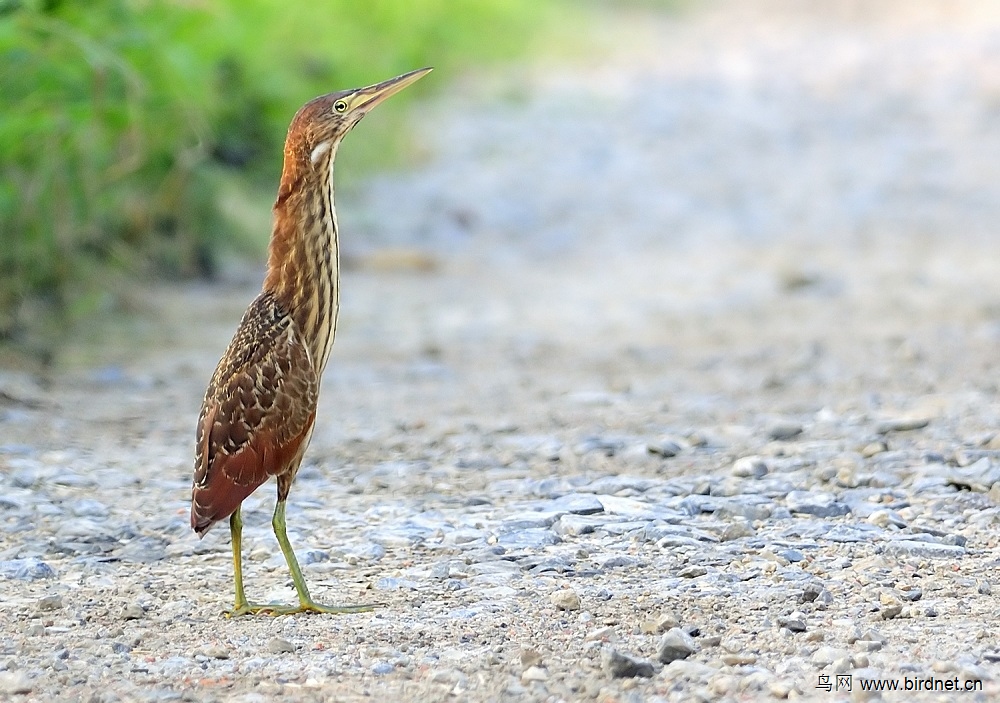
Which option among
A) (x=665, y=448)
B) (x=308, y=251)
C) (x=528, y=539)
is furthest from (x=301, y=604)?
(x=665, y=448)

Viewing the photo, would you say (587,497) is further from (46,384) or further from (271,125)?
(271,125)

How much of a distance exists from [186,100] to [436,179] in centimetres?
518

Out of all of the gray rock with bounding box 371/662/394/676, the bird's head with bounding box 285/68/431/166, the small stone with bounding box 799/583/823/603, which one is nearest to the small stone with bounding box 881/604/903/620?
the small stone with bounding box 799/583/823/603

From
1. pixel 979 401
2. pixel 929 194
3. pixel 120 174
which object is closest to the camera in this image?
pixel 979 401

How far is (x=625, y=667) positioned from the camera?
329 cm

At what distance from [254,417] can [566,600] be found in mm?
910

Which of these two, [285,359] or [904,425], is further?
[904,425]

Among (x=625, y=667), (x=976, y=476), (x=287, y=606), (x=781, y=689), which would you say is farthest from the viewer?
(x=976, y=476)

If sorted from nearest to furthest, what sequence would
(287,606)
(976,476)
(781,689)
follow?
(781,689)
(287,606)
(976,476)

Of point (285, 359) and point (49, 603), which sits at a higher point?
point (285, 359)

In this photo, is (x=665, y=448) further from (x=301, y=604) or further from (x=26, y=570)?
(x=26, y=570)

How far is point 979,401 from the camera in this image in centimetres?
579

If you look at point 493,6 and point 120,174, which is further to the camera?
point 493,6

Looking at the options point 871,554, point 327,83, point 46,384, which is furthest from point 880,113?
point 871,554
